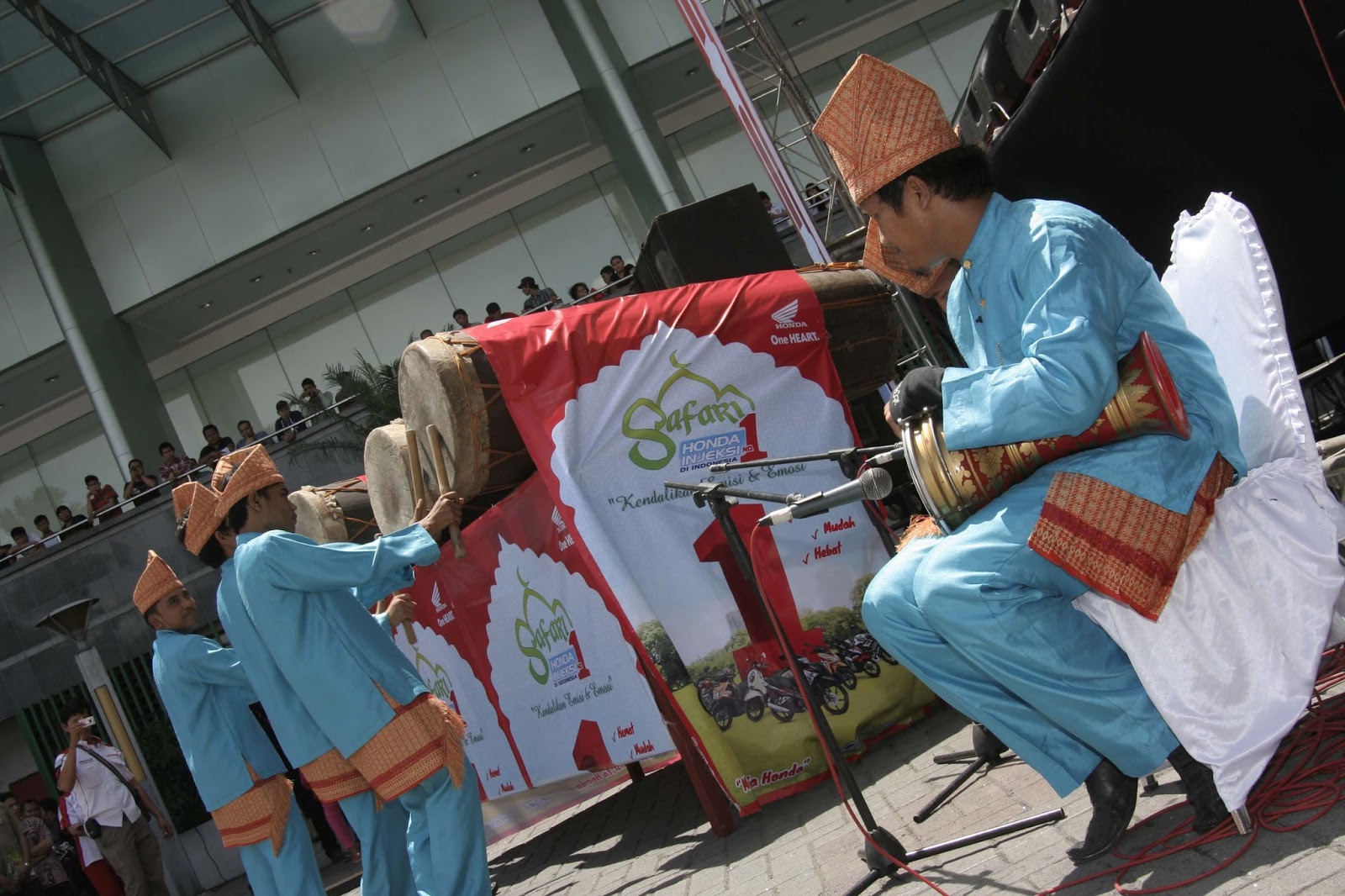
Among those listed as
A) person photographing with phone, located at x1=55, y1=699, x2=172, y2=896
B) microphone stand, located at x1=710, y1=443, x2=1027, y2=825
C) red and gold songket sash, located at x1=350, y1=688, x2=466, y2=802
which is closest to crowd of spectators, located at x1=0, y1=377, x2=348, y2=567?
person photographing with phone, located at x1=55, y1=699, x2=172, y2=896

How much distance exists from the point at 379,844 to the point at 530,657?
4.33ft

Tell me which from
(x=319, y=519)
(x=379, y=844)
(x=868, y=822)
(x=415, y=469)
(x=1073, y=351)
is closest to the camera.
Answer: (x=1073, y=351)

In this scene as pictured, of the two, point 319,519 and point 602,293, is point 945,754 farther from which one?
point 602,293

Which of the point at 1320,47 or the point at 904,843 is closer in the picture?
the point at 904,843

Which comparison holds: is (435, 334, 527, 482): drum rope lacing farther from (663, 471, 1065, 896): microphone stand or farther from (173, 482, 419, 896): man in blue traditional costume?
(663, 471, 1065, 896): microphone stand

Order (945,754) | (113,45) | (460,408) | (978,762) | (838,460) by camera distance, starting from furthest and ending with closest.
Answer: (113,45)
(460,408)
(945,754)
(978,762)
(838,460)

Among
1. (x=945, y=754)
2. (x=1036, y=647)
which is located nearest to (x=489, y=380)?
(x=945, y=754)

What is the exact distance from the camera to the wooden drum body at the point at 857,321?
15.4 ft

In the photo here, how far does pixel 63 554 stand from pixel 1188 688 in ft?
45.5

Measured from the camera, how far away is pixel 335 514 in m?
5.80

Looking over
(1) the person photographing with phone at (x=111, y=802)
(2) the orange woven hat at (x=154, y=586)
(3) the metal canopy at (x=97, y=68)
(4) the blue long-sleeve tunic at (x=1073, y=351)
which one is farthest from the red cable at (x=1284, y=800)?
(3) the metal canopy at (x=97, y=68)

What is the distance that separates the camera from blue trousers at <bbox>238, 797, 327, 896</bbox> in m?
3.94

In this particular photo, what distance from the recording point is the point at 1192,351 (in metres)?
2.31

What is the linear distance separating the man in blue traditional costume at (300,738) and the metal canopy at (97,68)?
1402 cm
